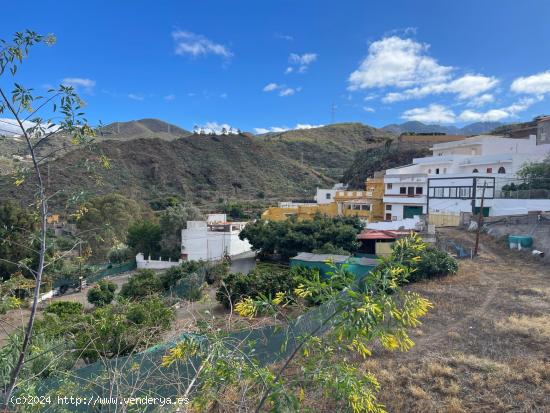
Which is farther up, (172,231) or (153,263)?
(172,231)

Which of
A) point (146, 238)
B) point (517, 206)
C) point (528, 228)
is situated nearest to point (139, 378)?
point (528, 228)

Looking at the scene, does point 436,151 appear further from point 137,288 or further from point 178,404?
point 178,404

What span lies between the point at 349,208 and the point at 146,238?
16937 millimetres

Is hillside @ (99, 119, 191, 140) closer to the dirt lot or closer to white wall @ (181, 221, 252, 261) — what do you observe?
white wall @ (181, 221, 252, 261)

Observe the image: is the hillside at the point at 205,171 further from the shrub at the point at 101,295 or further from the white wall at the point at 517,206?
the shrub at the point at 101,295

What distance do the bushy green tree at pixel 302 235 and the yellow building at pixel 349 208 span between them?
24.0 ft

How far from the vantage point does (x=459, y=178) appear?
78.7ft

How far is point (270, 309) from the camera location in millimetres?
2770

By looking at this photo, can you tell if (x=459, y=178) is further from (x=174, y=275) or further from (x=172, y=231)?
(x=172, y=231)

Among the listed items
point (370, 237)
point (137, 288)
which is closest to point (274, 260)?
point (370, 237)

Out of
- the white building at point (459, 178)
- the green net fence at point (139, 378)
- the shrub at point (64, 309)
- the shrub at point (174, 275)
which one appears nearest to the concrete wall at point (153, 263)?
the shrub at point (174, 275)

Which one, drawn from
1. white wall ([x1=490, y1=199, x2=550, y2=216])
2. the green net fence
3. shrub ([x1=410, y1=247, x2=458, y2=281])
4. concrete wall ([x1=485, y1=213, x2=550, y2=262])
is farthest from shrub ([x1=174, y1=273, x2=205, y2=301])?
white wall ([x1=490, y1=199, x2=550, y2=216])

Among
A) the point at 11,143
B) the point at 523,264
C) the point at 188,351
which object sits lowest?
the point at 523,264

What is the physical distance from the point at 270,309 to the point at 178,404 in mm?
1127
